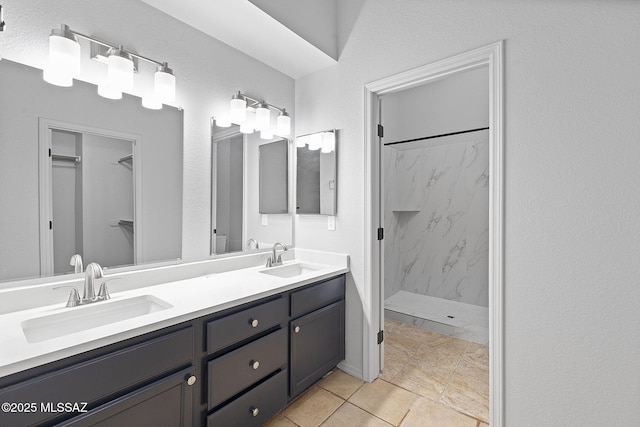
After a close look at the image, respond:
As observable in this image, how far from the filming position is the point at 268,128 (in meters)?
2.35

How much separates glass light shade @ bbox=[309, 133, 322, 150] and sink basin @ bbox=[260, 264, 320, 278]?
946 mm

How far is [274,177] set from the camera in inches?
96.8

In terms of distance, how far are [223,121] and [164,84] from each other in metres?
0.48

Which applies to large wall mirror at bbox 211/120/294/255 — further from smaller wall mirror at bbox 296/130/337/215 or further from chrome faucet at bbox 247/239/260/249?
smaller wall mirror at bbox 296/130/337/215

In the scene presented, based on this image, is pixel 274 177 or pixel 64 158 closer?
pixel 64 158

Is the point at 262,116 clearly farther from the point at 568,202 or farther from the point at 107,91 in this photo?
the point at 568,202

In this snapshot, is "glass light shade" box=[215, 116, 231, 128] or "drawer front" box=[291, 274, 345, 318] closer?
"drawer front" box=[291, 274, 345, 318]

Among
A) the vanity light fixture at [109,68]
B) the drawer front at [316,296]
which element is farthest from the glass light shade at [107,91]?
the drawer front at [316,296]

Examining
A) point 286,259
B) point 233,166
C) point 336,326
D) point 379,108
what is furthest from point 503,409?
point 233,166

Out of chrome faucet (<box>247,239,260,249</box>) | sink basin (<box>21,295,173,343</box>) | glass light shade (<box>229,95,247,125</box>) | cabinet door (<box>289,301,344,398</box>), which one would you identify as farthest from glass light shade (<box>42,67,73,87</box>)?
cabinet door (<box>289,301,344,398</box>)

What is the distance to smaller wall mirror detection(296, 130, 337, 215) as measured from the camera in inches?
89.6

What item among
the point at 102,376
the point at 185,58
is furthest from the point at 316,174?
the point at 102,376

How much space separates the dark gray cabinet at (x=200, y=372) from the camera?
951mm

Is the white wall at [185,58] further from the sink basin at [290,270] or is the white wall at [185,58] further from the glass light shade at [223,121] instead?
the sink basin at [290,270]
